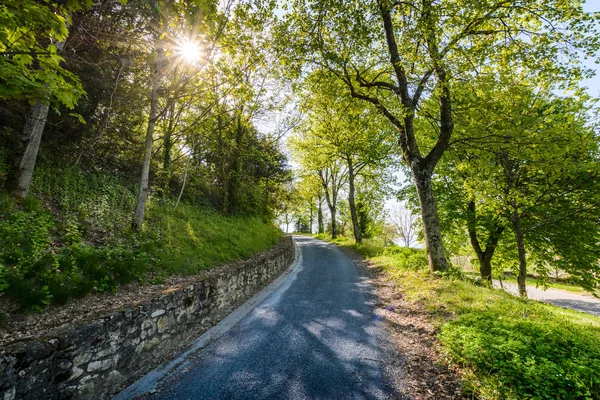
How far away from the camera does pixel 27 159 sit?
5828mm

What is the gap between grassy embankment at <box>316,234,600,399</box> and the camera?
10.5 ft

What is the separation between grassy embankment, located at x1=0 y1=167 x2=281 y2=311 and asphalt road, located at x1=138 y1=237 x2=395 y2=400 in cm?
257

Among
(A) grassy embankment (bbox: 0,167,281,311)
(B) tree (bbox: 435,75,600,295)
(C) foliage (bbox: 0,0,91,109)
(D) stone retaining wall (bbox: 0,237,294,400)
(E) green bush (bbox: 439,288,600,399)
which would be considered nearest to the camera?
(C) foliage (bbox: 0,0,91,109)

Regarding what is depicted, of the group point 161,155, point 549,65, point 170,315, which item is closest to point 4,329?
point 170,315

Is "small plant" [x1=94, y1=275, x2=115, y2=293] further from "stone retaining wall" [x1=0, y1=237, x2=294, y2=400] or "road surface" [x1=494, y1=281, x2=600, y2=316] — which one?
"road surface" [x1=494, y1=281, x2=600, y2=316]

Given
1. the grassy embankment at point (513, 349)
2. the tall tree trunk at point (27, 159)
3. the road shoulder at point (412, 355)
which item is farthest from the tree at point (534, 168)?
the tall tree trunk at point (27, 159)

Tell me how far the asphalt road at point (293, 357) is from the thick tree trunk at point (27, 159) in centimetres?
555

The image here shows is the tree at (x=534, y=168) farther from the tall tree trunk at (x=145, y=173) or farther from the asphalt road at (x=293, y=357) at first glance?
the tall tree trunk at (x=145, y=173)

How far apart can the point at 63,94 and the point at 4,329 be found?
3338 millimetres

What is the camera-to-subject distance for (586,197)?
36.1ft

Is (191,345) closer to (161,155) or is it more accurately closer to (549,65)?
(161,155)

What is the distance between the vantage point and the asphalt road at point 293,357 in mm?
3912

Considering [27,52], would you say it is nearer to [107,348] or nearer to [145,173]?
[107,348]

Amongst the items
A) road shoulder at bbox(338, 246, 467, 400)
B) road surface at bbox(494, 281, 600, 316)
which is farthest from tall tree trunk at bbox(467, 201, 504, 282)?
road shoulder at bbox(338, 246, 467, 400)
